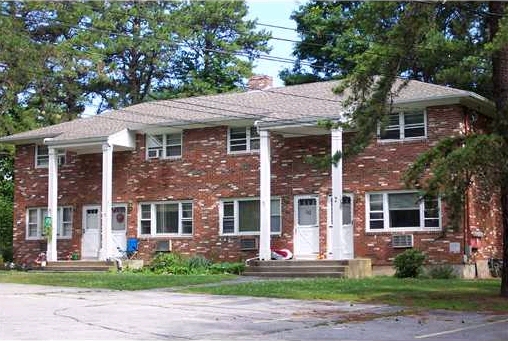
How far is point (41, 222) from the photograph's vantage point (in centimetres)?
3272

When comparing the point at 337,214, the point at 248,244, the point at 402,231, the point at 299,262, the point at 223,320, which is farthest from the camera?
the point at 248,244

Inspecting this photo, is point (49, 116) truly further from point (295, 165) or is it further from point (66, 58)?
point (295, 165)

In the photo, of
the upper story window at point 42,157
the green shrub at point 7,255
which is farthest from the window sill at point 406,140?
the green shrub at point 7,255

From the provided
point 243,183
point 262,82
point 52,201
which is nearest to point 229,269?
point 243,183

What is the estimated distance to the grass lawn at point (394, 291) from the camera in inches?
642

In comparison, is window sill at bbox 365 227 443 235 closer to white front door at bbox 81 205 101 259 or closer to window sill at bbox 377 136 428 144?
window sill at bbox 377 136 428 144

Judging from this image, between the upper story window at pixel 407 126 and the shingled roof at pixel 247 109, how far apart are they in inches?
26.6

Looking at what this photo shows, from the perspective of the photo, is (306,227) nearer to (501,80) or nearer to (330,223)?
(330,223)

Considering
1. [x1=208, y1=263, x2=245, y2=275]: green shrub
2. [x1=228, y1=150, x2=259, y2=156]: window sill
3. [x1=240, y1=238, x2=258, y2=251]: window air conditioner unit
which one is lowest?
[x1=208, y1=263, x2=245, y2=275]: green shrub

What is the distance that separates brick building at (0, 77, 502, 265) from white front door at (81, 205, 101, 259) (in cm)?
5

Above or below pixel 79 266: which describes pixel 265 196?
above

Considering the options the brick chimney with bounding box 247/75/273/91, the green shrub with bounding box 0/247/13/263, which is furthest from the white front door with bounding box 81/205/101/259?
the brick chimney with bounding box 247/75/273/91

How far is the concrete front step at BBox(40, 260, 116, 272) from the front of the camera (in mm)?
28422

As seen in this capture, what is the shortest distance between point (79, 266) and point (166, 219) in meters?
3.82
